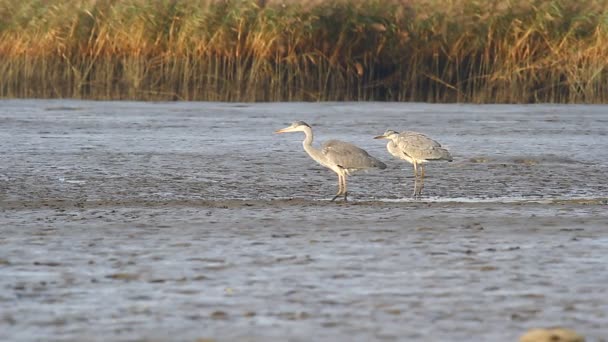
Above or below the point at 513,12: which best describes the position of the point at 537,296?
below

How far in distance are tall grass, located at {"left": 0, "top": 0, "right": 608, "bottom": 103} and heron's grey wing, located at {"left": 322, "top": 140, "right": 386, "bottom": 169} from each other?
9.92 m

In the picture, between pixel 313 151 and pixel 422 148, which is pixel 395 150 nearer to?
pixel 422 148

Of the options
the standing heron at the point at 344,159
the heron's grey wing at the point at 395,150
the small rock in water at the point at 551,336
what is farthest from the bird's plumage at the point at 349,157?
the small rock in water at the point at 551,336

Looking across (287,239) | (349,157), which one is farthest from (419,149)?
(287,239)

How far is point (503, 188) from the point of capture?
1221cm

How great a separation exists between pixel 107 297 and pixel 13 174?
6162mm

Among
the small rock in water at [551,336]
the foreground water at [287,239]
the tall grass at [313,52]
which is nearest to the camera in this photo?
the small rock in water at [551,336]

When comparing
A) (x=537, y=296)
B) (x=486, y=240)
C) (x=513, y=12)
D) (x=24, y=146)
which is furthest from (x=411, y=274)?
(x=513, y=12)

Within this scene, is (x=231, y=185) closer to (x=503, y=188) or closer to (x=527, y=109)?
(x=503, y=188)

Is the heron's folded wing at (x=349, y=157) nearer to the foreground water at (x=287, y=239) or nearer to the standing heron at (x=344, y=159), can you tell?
the standing heron at (x=344, y=159)

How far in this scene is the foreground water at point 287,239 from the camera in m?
6.35

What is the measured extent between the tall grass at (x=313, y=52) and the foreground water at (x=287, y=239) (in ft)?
14.4

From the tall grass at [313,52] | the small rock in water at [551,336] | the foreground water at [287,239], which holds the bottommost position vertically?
the foreground water at [287,239]

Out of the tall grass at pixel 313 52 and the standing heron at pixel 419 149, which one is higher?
the tall grass at pixel 313 52
